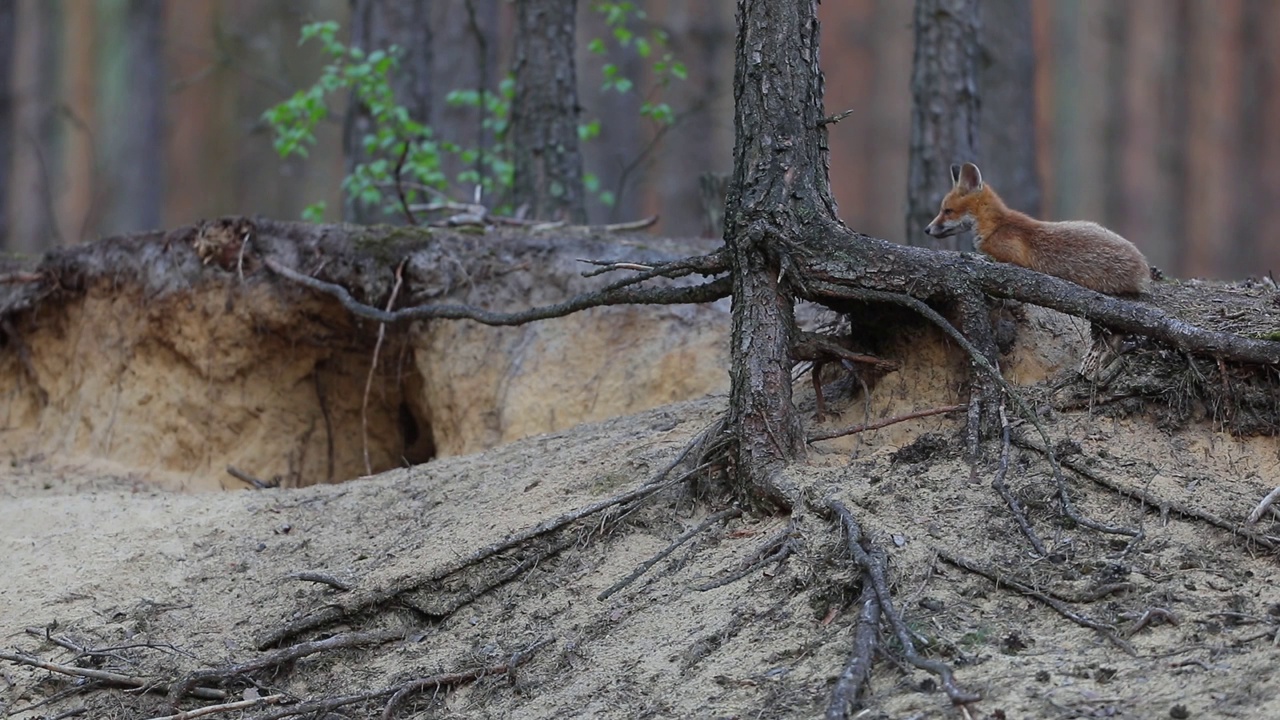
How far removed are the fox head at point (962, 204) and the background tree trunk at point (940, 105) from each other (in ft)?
7.72

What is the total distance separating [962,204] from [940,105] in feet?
8.91

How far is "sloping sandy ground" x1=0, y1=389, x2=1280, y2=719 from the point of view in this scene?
145 inches

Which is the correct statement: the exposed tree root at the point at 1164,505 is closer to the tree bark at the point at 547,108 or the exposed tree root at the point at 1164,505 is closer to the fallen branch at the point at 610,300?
the fallen branch at the point at 610,300

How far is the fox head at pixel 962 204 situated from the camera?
6.25m

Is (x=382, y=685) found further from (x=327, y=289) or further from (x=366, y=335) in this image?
(x=366, y=335)

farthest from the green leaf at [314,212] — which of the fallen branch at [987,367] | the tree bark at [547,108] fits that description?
the fallen branch at [987,367]

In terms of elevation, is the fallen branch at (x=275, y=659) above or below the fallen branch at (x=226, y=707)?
above

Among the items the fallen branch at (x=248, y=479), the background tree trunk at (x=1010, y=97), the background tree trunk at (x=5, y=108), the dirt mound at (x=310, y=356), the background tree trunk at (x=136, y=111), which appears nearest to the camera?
the fallen branch at (x=248, y=479)

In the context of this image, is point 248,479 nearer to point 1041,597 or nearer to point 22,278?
point 22,278

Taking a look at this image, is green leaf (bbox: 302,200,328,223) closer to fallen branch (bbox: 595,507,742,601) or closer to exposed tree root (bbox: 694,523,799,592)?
fallen branch (bbox: 595,507,742,601)

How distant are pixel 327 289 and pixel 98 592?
265 centimetres

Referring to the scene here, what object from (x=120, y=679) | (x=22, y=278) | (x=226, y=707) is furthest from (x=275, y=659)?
(x=22, y=278)

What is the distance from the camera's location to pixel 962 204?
630 centimetres

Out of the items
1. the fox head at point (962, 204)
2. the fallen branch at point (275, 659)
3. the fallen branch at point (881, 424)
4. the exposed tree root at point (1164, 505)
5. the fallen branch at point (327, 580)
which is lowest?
the fallen branch at point (275, 659)
